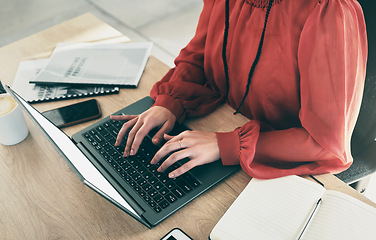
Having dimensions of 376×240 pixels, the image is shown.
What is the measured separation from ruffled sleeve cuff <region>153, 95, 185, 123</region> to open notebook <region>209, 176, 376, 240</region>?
12.7 inches

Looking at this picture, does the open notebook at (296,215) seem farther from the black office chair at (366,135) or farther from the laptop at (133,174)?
the black office chair at (366,135)

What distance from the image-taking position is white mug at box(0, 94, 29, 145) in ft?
2.97

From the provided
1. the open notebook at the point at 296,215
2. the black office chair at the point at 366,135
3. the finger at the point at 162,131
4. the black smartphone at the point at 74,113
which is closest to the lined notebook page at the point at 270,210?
the open notebook at the point at 296,215

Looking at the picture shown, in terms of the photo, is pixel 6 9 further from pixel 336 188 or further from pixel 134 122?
pixel 336 188

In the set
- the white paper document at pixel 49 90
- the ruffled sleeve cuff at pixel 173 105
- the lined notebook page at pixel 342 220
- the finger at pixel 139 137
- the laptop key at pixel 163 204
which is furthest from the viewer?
the white paper document at pixel 49 90

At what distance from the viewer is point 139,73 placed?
45.8 inches

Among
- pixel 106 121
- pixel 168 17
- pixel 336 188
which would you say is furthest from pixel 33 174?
pixel 168 17

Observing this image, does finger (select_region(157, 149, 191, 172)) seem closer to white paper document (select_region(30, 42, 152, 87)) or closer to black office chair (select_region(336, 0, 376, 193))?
white paper document (select_region(30, 42, 152, 87))

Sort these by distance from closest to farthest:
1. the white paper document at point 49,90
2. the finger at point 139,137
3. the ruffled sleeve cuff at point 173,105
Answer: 1. the finger at point 139,137
2. the ruffled sleeve cuff at point 173,105
3. the white paper document at point 49,90

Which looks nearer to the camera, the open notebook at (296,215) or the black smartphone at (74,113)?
the open notebook at (296,215)

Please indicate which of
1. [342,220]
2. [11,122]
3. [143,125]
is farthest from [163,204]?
[11,122]

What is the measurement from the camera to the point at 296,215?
2.28 feet

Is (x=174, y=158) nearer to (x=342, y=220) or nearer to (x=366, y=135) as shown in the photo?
(x=342, y=220)

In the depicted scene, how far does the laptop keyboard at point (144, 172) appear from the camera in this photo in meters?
0.78
